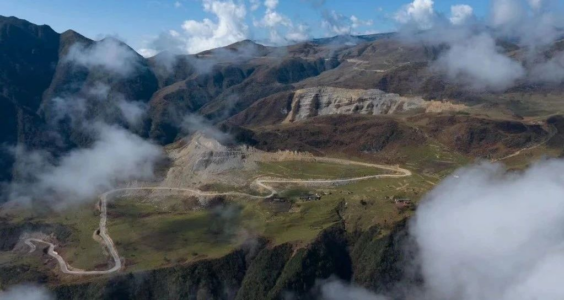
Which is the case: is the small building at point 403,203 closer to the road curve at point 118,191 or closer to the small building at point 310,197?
the small building at point 310,197

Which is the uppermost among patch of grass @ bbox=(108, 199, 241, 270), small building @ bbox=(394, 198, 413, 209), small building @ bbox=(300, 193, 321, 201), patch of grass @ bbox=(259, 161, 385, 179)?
patch of grass @ bbox=(259, 161, 385, 179)

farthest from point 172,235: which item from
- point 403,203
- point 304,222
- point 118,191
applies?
point 403,203

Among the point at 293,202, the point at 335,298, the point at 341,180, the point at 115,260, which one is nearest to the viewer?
the point at 335,298

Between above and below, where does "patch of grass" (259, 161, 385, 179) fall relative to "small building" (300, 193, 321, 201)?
above

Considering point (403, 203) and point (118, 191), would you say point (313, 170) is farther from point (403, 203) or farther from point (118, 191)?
point (118, 191)

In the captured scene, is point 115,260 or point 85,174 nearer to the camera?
point 115,260

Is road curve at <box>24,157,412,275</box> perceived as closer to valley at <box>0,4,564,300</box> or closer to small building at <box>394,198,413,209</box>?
valley at <box>0,4,564,300</box>

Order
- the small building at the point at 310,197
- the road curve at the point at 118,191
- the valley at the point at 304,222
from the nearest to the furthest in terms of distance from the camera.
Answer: the valley at the point at 304,222
the road curve at the point at 118,191
the small building at the point at 310,197

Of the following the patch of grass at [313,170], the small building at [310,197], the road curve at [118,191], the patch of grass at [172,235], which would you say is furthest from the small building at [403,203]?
the patch of grass at [172,235]

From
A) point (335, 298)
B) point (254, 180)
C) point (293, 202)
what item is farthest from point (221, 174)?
point (335, 298)

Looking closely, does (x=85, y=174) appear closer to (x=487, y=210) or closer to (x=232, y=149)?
(x=232, y=149)

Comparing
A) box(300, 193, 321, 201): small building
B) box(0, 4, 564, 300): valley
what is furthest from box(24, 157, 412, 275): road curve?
box(300, 193, 321, 201): small building
